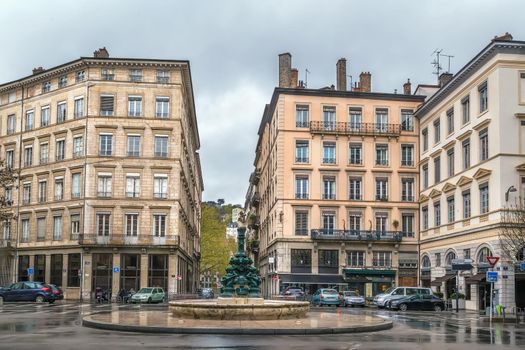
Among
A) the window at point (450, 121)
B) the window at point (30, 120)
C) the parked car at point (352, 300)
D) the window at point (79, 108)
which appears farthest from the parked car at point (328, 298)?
the window at point (30, 120)

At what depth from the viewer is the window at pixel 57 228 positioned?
62.9m

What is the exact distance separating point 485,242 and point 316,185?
20.7 meters

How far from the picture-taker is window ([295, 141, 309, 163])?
62.7 metres

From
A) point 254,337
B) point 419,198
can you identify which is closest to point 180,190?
point 419,198

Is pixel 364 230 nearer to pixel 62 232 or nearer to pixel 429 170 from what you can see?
pixel 429 170

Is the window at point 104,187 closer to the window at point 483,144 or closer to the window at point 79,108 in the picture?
the window at point 79,108

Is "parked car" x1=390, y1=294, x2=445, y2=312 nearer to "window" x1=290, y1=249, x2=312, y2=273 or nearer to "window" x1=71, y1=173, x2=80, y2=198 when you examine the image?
"window" x1=290, y1=249, x2=312, y2=273

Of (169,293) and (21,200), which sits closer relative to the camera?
(169,293)

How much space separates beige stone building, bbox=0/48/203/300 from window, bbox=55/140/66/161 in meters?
0.12

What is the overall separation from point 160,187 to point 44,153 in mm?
12705

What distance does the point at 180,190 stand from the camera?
64.2 meters

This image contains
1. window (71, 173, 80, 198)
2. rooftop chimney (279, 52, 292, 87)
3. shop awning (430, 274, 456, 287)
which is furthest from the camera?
rooftop chimney (279, 52, 292, 87)

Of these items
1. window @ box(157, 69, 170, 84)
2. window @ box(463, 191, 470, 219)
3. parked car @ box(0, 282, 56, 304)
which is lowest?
parked car @ box(0, 282, 56, 304)

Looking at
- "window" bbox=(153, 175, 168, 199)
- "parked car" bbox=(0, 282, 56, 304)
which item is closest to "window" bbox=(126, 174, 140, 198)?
"window" bbox=(153, 175, 168, 199)
